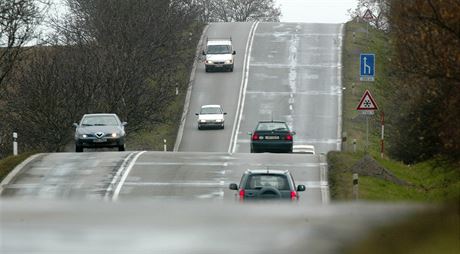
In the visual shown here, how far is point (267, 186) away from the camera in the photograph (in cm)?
2170

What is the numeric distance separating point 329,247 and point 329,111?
56.9 meters

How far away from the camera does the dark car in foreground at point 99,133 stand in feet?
119

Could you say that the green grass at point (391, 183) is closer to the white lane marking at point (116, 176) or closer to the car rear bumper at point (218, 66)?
the white lane marking at point (116, 176)

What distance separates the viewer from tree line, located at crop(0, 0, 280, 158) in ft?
141

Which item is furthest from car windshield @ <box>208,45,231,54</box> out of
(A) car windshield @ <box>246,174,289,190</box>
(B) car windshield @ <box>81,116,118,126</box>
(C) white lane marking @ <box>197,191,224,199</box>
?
(A) car windshield @ <box>246,174,289,190</box>

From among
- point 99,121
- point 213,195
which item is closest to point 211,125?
point 99,121

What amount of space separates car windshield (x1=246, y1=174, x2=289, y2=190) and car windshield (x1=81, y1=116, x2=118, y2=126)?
15.5 m

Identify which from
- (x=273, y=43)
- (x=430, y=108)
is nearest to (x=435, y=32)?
(x=430, y=108)

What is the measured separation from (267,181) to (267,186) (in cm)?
35

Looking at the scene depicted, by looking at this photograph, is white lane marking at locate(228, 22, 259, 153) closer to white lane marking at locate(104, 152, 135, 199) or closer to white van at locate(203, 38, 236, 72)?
white van at locate(203, 38, 236, 72)

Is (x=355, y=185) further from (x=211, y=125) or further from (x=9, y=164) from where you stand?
(x=211, y=125)

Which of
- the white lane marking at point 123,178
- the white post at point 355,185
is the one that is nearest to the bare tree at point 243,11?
the white lane marking at point 123,178

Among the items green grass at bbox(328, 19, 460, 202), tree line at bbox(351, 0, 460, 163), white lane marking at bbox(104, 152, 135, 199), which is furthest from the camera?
white lane marking at bbox(104, 152, 135, 199)

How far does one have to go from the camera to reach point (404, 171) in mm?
32625
